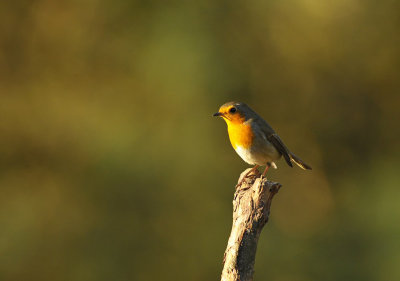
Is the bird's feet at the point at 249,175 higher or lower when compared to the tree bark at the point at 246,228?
higher

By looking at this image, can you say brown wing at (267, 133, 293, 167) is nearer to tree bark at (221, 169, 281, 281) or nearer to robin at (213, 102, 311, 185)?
robin at (213, 102, 311, 185)

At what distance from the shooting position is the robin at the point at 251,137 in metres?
5.31

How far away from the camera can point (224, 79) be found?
9.38m

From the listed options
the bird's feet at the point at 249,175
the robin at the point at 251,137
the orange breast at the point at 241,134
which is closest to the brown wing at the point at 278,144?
the robin at the point at 251,137

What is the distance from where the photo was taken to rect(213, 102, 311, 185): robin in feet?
17.4

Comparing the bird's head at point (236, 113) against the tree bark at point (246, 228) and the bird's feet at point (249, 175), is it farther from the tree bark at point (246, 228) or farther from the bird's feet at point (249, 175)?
the tree bark at point (246, 228)

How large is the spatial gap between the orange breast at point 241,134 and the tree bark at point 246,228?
1.12 metres

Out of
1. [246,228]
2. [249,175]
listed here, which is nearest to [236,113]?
[249,175]

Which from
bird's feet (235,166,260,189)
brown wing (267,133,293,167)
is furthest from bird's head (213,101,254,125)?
bird's feet (235,166,260,189)

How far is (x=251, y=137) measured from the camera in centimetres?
530

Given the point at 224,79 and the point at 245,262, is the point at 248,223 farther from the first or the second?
the point at 224,79

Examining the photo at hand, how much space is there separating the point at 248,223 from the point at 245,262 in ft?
0.86

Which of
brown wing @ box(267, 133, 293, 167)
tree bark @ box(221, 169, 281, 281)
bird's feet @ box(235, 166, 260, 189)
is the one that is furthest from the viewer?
brown wing @ box(267, 133, 293, 167)

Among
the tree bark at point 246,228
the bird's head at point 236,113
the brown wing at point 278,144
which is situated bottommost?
the tree bark at point 246,228
